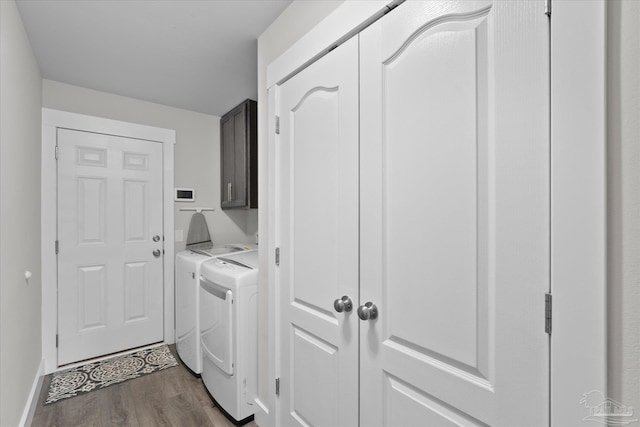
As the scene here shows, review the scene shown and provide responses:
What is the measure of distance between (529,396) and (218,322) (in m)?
1.70

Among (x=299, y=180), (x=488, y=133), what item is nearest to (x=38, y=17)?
(x=299, y=180)

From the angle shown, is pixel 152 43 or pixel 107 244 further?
pixel 107 244

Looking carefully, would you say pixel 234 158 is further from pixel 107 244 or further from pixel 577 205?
pixel 577 205

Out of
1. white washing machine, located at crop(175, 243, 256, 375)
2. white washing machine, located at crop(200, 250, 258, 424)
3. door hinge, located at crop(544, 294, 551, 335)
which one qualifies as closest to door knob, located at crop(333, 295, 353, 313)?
door hinge, located at crop(544, 294, 551, 335)

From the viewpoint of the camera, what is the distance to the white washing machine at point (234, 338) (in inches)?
69.7

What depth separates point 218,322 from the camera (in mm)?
1910

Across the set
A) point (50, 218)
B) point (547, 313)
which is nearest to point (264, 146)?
point (547, 313)

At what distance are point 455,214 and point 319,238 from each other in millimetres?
647

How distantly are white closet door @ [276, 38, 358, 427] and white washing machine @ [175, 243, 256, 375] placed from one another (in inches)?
39.3

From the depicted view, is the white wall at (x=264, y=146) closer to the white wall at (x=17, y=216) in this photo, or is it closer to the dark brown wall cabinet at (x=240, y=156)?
the dark brown wall cabinet at (x=240, y=156)

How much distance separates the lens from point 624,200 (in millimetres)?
575

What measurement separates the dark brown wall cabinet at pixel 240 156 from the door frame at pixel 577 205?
7.63 ft

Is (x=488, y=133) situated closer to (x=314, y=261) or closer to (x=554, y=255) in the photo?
(x=554, y=255)

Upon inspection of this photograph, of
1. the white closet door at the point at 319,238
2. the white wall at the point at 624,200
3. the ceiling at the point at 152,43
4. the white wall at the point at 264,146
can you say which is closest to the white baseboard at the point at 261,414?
the white wall at the point at 264,146
